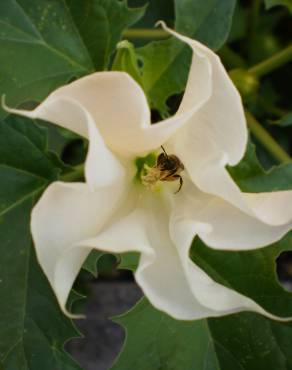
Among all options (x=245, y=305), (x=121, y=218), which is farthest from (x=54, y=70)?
(x=245, y=305)

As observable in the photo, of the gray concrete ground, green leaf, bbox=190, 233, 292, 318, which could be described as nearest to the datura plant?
green leaf, bbox=190, 233, 292, 318

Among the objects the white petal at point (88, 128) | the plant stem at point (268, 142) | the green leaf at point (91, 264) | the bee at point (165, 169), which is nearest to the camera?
the white petal at point (88, 128)

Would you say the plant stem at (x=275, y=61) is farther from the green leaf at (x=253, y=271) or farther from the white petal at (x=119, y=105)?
the white petal at (x=119, y=105)

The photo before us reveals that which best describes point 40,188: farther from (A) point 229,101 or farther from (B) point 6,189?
(A) point 229,101

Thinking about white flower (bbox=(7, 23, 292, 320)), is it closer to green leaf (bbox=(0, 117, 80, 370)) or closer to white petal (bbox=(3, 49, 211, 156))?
white petal (bbox=(3, 49, 211, 156))

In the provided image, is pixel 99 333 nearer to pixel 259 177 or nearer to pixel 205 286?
pixel 259 177

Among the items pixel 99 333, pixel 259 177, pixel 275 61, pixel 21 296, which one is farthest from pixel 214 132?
pixel 99 333

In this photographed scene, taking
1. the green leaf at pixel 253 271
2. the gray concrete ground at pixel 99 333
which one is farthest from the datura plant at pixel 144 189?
the gray concrete ground at pixel 99 333
